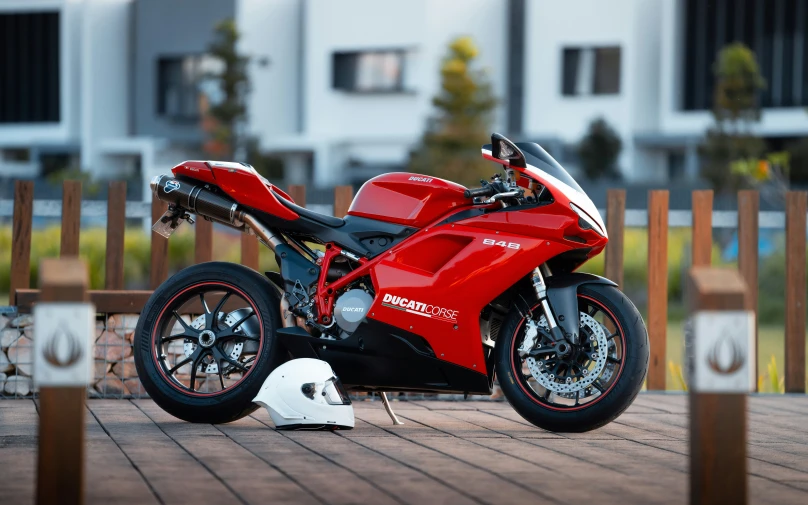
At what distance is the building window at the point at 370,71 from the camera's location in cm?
4638

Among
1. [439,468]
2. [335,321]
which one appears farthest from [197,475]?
[335,321]

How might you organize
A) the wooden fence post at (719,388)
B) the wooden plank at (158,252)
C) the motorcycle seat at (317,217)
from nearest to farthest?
the wooden fence post at (719,388), the motorcycle seat at (317,217), the wooden plank at (158,252)

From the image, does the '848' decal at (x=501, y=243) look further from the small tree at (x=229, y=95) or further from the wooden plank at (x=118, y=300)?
the small tree at (x=229, y=95)

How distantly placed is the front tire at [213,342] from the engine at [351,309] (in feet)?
1.00

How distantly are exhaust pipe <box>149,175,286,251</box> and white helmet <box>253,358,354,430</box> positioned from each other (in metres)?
0.66

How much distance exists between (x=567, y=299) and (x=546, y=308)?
10 centimetres

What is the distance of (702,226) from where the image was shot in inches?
304

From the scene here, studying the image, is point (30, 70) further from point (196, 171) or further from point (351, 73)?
point (196, 171)

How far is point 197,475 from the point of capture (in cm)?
450

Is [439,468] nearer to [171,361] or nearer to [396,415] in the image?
[396,415]

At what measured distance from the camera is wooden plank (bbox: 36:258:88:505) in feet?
11.9

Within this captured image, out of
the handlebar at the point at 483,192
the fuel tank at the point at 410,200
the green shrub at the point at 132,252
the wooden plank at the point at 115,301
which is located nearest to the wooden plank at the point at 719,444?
the handlebar at the point at 483,192

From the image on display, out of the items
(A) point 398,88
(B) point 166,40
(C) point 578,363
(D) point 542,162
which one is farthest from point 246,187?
(B) point 166,40

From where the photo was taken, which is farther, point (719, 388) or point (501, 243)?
point (501, 243)
